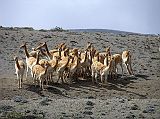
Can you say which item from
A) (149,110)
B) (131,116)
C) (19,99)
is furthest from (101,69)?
(131,116)

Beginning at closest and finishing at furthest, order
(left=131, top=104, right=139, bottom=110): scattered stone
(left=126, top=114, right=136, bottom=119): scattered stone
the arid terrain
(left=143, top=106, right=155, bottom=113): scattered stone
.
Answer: (left=126, top=114, right=136, bottom=119): scattered stone
the arid terrain
(left=143, top=106, right=155, bottom=113): scattered stone
(left=131, top=104, right=139, bottom=110): scattered stone

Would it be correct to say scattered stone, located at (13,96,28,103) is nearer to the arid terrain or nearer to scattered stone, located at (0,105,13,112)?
the arid terrain

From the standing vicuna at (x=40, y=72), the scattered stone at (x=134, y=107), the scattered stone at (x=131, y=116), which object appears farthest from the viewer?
the standing vicuna at (x=40, y=72)

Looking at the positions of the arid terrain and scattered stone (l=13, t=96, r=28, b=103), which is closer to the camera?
the arid terrain

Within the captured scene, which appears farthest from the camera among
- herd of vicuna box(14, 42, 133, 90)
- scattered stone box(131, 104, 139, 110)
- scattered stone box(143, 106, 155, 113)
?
herd of vicuna box(14, 42, 133, 90)

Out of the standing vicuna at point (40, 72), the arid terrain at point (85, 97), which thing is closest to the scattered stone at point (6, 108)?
the arid terrain at point (85, 97)

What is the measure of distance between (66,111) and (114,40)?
23.4 metres

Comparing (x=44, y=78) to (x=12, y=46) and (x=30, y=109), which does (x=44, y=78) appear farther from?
(x=12, y=46)

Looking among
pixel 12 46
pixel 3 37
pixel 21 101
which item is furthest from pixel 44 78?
pixel 3 37

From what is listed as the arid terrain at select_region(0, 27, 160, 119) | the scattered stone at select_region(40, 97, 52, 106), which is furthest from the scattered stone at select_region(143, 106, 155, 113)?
the scattered stone at select_region(40, 97, 52, 106)

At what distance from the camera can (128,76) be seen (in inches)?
1112

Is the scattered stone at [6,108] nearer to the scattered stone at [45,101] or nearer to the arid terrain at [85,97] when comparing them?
the arid terrain at [85,97]

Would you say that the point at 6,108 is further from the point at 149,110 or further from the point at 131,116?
the point at 149,110

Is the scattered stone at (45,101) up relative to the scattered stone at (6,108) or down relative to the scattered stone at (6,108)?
up
